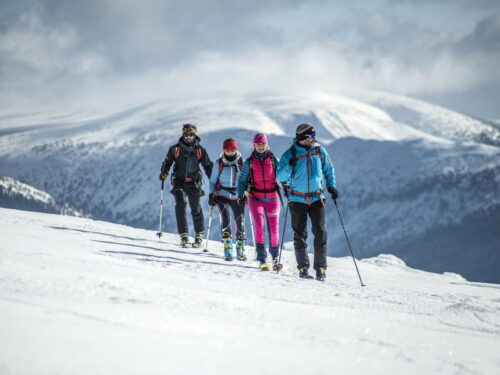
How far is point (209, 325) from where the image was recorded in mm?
4242

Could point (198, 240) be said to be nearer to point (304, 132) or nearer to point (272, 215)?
point (272, 215)

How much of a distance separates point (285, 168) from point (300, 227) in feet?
3.81

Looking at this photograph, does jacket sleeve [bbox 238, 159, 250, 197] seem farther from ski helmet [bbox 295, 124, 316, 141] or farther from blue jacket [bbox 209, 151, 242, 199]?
ski helmet [bbox 295, 124, 316, 141]

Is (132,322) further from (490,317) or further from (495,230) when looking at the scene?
(495,230)

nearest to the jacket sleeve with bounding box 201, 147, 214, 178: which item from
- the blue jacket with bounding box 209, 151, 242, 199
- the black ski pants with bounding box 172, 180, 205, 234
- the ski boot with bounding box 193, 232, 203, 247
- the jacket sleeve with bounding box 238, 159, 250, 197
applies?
the black ski pants with bounding box 172, 180, 205, 234

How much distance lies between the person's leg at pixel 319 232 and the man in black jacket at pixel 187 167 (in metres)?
3.86

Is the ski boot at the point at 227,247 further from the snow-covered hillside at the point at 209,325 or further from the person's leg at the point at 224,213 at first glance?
the snow-covered hillside at the point at 209,325

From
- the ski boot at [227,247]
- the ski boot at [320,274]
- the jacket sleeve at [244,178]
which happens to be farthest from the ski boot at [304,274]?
the ski boot at [227,247]

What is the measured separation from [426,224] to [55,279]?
171 m

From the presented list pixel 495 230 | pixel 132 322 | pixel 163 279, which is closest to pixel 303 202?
pixel 163 279

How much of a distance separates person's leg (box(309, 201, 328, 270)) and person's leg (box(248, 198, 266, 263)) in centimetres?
148

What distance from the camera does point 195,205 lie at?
12812 millimetres

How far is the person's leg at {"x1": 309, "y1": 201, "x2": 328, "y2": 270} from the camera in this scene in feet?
30.4

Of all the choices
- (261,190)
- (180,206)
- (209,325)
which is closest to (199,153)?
(180,206)
